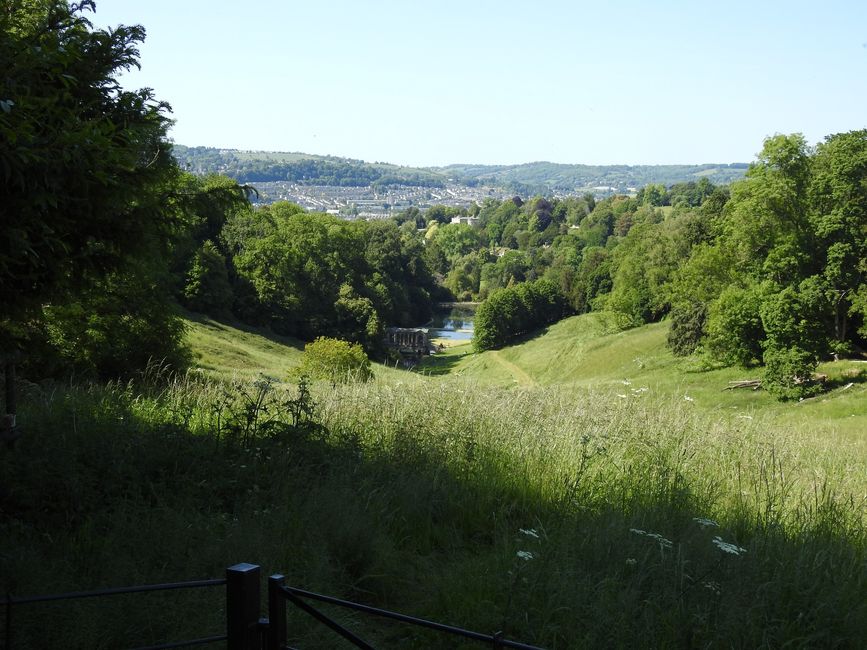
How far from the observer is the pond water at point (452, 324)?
94.9 m

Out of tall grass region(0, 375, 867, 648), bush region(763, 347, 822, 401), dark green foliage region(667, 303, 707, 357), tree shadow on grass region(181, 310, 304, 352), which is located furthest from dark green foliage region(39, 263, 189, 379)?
dark green foliage region(667, 303, 707, 357)

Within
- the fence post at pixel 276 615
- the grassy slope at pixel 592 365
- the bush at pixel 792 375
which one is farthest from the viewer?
the bush at pixel 792 375

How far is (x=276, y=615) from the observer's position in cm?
281

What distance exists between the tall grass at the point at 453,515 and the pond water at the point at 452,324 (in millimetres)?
83590

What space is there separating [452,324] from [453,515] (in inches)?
4051

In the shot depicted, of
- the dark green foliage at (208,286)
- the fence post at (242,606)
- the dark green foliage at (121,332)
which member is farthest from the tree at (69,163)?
the dark green foliage at (208,286)

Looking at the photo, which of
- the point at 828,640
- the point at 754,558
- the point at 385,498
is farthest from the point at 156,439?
the point at 828,640

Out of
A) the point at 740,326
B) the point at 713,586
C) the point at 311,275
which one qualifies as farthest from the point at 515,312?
the point at 713,586

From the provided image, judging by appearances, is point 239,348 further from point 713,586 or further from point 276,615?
point 276,615

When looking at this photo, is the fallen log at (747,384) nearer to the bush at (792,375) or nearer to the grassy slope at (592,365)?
the grassy slope at (592,365)

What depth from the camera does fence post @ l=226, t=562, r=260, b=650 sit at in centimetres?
285

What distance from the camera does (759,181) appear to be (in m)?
39.5

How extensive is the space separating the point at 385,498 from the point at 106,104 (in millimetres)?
4285

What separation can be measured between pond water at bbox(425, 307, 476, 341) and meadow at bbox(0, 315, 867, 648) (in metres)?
83.3
